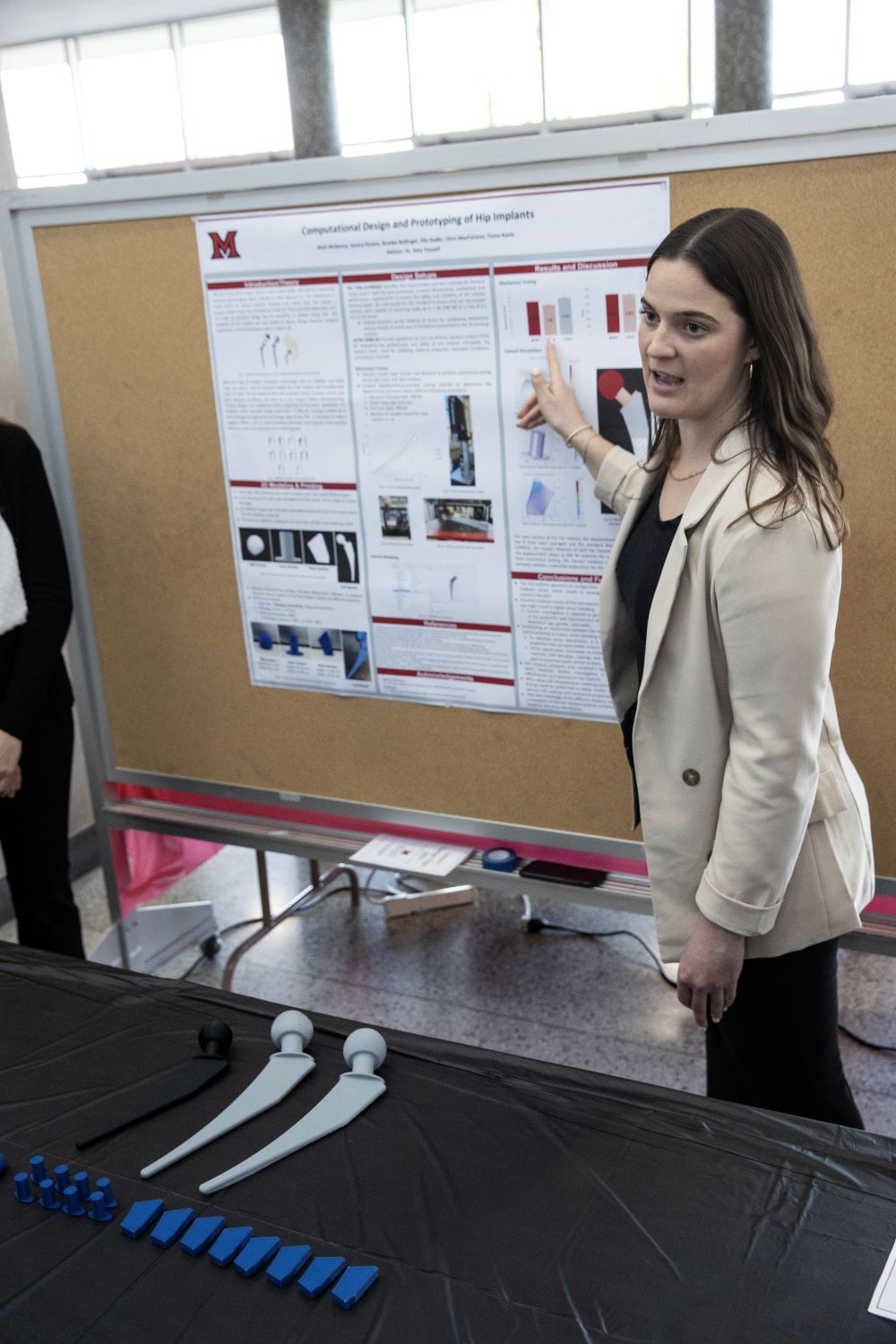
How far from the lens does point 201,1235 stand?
956 mm

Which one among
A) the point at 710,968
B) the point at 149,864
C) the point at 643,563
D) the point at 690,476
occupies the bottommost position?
the point at 149,864

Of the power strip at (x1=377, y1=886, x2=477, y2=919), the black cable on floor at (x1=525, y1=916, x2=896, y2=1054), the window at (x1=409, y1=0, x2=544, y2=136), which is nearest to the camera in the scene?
the black cable on floor at (x1=525, y1=916, x2=896, y2=1054)

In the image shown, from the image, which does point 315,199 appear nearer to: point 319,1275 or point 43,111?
point 319,1275

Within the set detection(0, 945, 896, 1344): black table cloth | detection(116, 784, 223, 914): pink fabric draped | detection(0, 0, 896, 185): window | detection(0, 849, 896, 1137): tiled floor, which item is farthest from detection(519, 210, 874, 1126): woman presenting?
detection(0, 0, 896, 185): window

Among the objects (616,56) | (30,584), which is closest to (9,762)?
(30,584)

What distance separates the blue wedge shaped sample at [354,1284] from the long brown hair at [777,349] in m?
0.79

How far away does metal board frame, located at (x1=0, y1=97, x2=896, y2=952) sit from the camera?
1555 mm

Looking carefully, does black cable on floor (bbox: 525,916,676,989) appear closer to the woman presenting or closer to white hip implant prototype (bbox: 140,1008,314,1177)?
the woman presenting

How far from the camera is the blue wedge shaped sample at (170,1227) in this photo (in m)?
0.96


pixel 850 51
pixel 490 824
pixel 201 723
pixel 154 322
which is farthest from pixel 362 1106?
pixel 850 51

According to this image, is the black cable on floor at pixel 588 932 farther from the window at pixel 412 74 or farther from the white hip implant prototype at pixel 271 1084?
the window at pixel 412 74

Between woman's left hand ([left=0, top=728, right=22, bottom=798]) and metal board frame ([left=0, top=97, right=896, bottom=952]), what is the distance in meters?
0.41

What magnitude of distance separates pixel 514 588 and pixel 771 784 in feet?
2.56

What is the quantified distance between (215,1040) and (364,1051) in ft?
0.54
